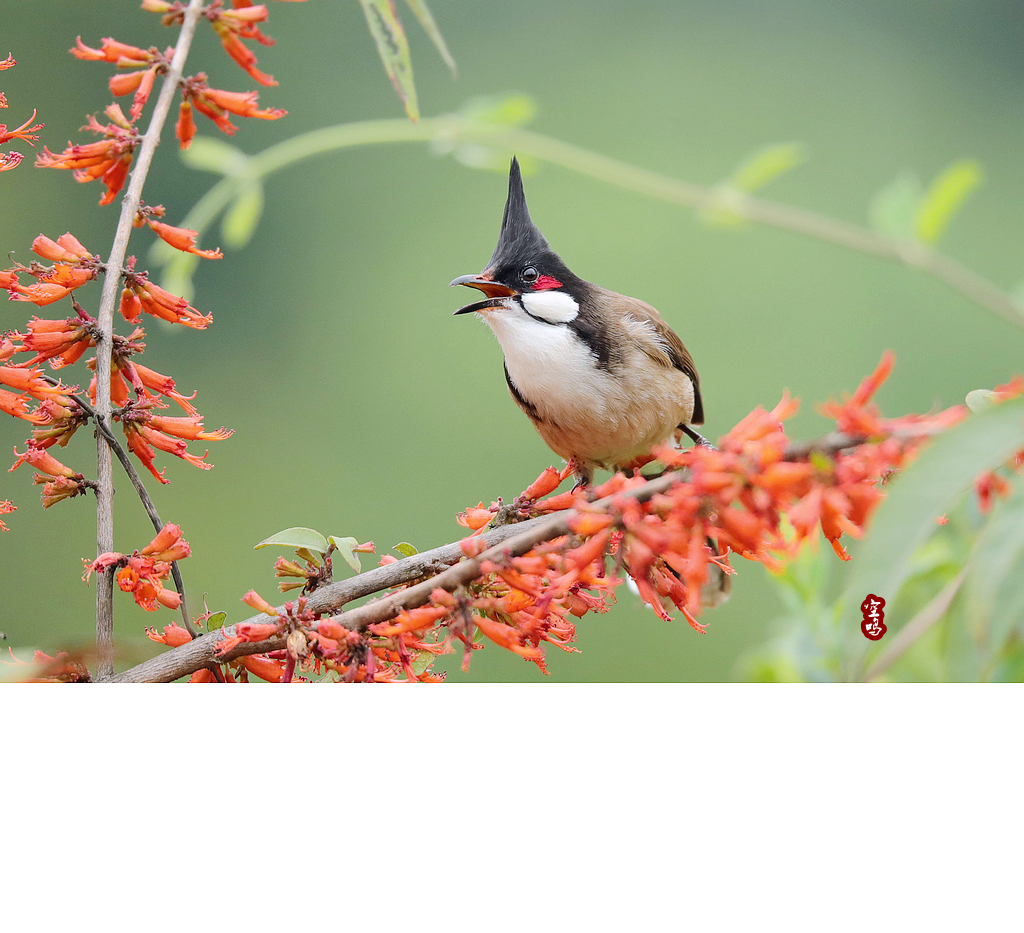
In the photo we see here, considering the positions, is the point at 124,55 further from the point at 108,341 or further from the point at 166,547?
Answer: the point at 166,547

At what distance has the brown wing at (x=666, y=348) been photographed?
121cm

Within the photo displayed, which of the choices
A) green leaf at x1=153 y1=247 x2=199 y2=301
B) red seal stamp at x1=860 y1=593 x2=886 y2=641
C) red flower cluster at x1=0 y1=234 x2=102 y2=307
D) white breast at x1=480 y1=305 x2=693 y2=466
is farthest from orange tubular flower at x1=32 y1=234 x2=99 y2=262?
red seal stamp at x1=860 y1=593 x2=886 y2=641

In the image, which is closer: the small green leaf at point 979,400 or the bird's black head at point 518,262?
the small green leaf at point 979,400

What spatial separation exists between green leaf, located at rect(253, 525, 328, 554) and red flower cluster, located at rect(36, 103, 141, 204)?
31 cm

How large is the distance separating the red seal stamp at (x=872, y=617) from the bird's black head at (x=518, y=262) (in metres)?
0.56

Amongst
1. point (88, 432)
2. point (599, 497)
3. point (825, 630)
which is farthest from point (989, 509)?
point (88, 432)

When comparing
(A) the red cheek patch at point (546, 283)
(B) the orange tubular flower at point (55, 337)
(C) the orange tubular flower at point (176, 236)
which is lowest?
(B) the orange tubular flower at point (55, 337)

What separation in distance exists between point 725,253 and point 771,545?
1417mm

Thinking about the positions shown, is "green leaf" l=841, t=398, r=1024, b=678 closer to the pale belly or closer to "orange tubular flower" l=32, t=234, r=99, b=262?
"orange tubular flower" l=32, t=234, r=99, b=262

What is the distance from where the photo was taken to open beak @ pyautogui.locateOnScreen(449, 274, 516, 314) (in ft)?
3.30

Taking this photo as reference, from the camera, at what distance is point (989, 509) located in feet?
1.84

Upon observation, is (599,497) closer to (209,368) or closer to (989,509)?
(989,509)

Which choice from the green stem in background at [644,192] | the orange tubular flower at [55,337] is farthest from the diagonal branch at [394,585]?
the green stem in background at [644,192]

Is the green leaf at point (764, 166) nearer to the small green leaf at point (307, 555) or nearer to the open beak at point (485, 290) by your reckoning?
the open beak at point (485, 290)
